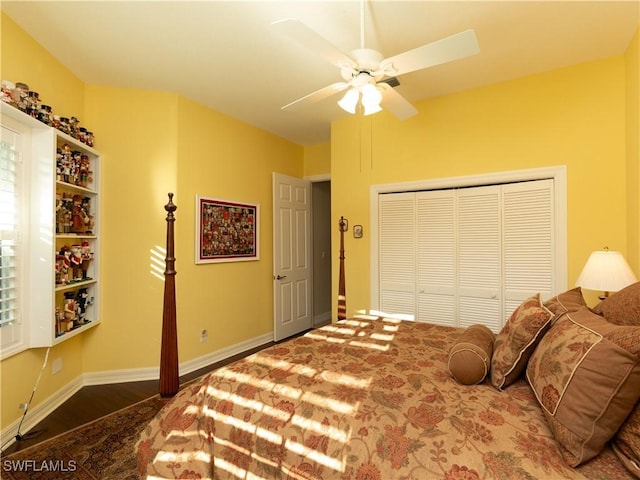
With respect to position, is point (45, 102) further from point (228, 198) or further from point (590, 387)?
point (590, 387)

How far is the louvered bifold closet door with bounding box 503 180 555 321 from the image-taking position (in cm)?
284

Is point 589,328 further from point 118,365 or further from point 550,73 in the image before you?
point 118,365

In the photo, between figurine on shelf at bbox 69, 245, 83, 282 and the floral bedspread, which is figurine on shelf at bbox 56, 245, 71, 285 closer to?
figurine on shelf at bbox 69, 245, 83, 282

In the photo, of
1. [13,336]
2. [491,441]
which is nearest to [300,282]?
[13,336]

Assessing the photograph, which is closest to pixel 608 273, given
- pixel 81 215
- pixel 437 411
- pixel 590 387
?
pixel 590 387

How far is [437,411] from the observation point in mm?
1218

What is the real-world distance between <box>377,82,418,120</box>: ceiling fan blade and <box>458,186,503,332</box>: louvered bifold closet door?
49.6 inches

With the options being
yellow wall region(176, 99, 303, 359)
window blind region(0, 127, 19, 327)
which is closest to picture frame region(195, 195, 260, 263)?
yellow wall region(176, 99, 303, 359)

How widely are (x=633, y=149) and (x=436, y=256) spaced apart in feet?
5.55

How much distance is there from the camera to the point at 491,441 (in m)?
1.05

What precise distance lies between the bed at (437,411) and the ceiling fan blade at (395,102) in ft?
4.77

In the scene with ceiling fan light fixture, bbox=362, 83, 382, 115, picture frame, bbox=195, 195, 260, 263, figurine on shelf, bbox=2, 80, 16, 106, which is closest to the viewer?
ceiling fan light fixture, bbox=362, 83, 382, 115

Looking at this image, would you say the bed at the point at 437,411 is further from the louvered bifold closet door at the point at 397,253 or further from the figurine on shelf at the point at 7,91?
the figurine on shelf at the point at 7,91

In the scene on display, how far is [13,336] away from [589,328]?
10.6 ft
